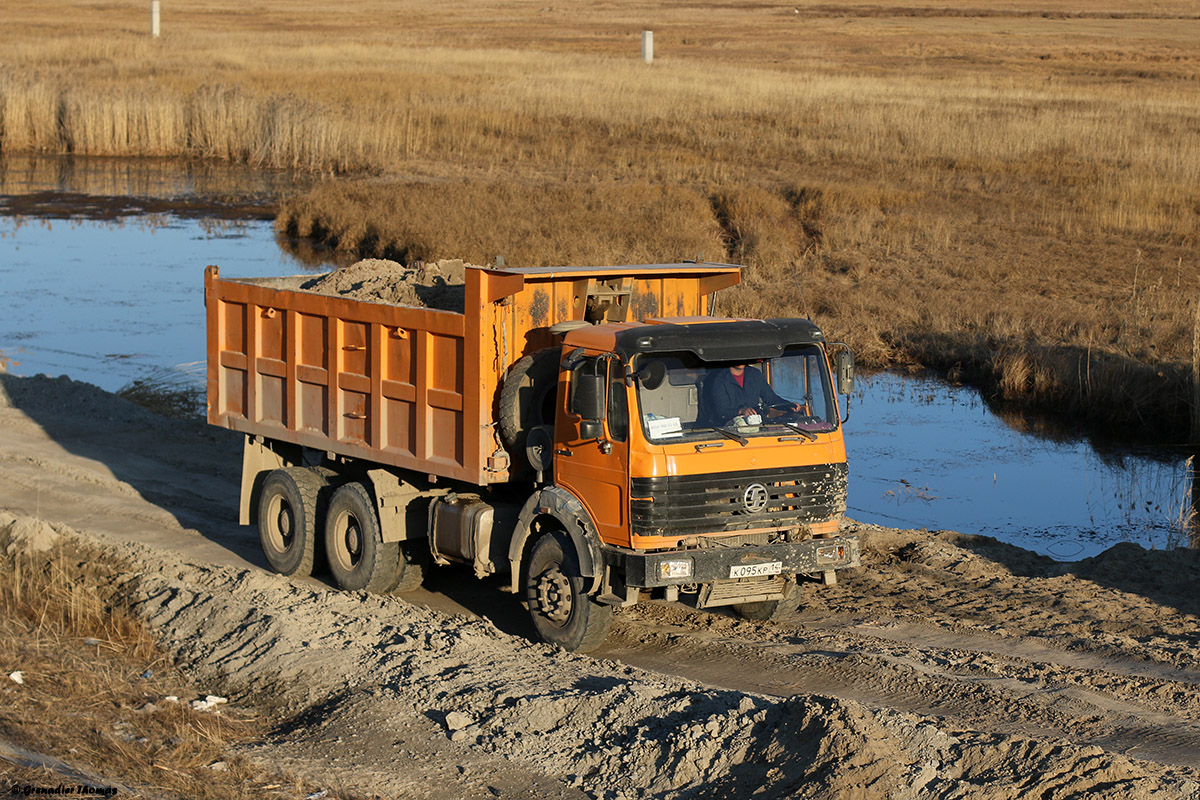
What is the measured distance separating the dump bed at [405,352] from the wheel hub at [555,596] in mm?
759

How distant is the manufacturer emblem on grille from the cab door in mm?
745

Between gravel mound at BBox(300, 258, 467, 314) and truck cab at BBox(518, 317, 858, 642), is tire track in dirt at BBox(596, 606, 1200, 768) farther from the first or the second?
gravel mound at BBox(300, 258, 467, 314)

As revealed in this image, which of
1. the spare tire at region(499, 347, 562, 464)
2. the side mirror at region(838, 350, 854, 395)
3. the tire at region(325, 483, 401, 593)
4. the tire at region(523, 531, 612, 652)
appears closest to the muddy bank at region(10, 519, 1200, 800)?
the tire at region(523, 531, 612, 652)

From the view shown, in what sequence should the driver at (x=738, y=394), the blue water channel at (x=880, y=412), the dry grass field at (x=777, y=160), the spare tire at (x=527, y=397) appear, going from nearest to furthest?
the driver at (x=738, y=394), the spare tire at (x=527, y=397), the blue water channel at (x=880, y=412), the dry grass field at (x=777, y=160)

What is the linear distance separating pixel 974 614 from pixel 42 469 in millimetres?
9113

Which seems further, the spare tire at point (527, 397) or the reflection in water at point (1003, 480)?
the reflection in water at point (1003, 480)

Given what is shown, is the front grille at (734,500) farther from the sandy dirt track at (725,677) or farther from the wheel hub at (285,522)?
the wheel hub at (285,522)

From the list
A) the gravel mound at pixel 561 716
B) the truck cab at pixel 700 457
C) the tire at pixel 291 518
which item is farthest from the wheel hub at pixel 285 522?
the truck cab at pixel 700 457

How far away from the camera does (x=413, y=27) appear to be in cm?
9269

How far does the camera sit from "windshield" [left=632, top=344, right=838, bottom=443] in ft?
28.9

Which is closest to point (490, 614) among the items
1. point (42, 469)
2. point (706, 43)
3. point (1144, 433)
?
point (42, 469)

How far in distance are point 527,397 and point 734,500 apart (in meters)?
1.60

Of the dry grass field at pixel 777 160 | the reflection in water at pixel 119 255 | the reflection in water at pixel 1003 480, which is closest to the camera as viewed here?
the reflection in water at pixel 1003 480

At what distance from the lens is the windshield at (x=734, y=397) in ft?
28.9
